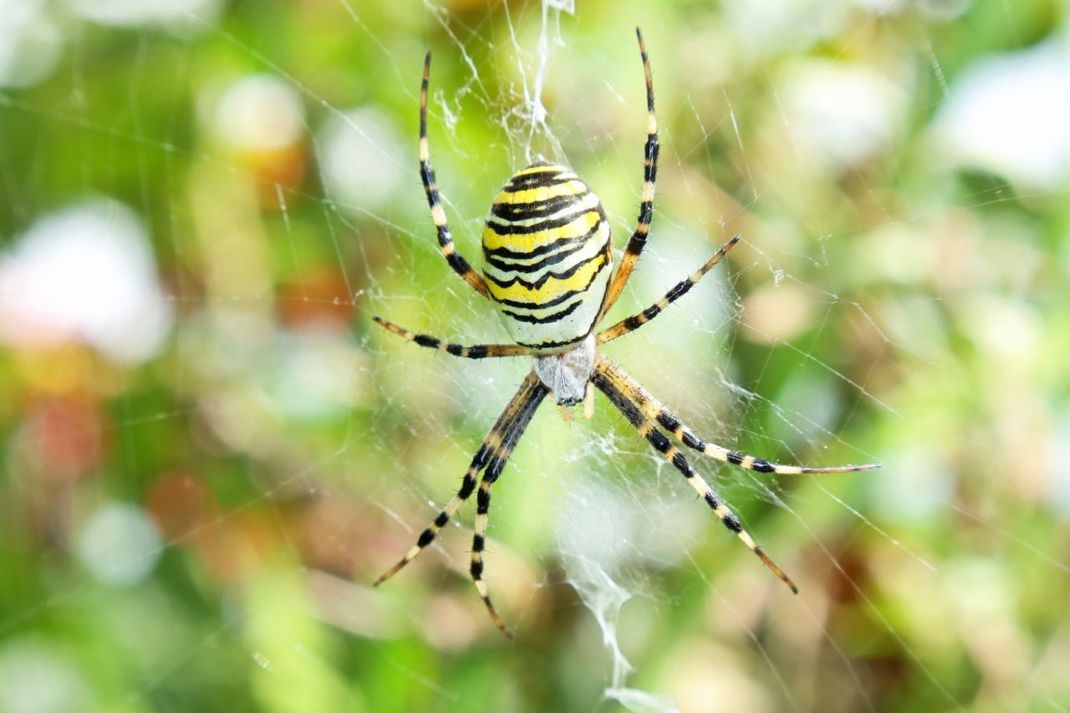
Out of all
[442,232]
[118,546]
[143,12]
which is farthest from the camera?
[118,546]

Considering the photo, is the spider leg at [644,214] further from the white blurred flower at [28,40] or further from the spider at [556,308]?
the white blurred flower at [28,40]

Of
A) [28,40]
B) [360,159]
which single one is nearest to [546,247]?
[360,159]

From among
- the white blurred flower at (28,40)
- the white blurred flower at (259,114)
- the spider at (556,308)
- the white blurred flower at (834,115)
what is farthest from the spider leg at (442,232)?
the white blurred flower at (28,40)

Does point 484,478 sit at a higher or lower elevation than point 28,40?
lower

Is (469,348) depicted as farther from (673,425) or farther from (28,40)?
(28,40)

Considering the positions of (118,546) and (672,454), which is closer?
(672,454)

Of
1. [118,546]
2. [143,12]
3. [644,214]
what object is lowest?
[118,546]
